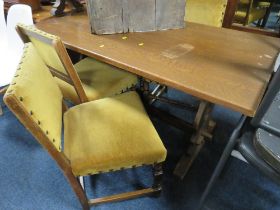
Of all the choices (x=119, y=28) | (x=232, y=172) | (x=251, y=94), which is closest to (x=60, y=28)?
(x=119, y=28)

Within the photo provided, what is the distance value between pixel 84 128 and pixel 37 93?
0.31 m

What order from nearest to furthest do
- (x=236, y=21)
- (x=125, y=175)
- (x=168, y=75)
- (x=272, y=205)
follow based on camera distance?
(x=168, y=75) → (x=272, y=205) → (x=125, y=175) → (x=236, y=21)

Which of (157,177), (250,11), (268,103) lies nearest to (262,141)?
(268,103)

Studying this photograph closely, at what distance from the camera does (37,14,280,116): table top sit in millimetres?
687

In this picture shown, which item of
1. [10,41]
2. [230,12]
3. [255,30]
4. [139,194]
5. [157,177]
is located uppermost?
[230,12]

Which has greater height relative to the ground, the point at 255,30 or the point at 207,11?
the point at 207,11

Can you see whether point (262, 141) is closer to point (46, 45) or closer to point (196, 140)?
point (196, 140)

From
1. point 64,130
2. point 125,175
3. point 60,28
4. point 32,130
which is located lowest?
point 125,175

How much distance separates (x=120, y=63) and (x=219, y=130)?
3.56ft

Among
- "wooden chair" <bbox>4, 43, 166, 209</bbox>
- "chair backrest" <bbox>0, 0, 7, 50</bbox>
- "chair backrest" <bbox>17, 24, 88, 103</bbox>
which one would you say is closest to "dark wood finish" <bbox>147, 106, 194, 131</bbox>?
"wooden chair" <bbox>4, 43, 166, 209</bbox>

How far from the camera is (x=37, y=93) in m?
0.72

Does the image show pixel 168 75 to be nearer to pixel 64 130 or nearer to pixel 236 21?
pixel 64 130

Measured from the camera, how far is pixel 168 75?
2.52 feet

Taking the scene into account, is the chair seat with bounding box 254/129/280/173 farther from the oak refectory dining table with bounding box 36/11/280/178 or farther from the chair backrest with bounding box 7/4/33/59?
the chair backrest with bounding box 7/4/33/59
